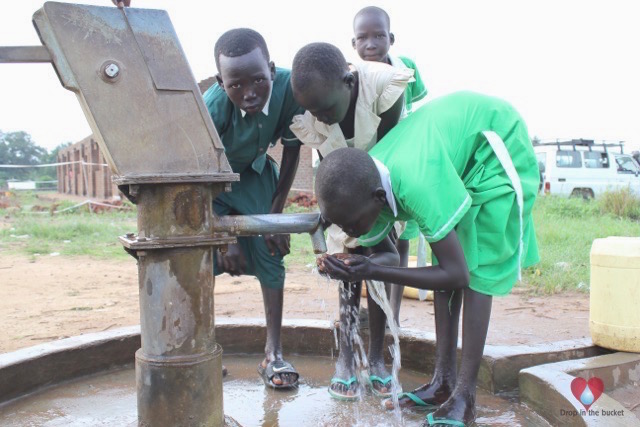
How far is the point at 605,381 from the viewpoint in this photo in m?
2.34

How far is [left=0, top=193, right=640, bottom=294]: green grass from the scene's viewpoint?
517cm

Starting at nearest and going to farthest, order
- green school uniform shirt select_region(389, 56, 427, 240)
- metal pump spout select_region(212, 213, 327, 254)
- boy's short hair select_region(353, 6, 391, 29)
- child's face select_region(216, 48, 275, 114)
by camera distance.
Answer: metal pump spout select_region(212, 213, 327, 254)
child's face select_region(216, 48, 275, 114)
green school uniform shirt select_region(389, 56, 427, 240)
boy's short hair select_region(353, 6, 391, 29)

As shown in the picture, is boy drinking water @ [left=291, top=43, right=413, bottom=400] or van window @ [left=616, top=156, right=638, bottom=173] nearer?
boy drinking water @ [left=291, top=43, right=413, bottom=400]

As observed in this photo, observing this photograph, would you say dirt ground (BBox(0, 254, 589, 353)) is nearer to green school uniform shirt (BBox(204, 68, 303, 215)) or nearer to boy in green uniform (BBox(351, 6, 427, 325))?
boy in green uniform (BBox(351, 6, 427, 325))

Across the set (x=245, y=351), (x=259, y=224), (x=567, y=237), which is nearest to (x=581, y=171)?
(x=567, y=237)

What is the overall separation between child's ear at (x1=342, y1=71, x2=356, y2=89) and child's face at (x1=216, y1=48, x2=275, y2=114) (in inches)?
12.5

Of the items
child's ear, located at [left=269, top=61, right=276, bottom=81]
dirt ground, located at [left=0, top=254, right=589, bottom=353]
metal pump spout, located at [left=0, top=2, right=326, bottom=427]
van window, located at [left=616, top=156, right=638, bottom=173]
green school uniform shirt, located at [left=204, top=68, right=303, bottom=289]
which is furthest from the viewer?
van window, located at [left=616, top=156, right=638, bottom=173]

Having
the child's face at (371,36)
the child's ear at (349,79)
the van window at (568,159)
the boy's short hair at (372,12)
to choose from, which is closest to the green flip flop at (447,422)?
the child's ear at (349,79)

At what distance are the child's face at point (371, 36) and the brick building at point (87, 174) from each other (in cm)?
1299

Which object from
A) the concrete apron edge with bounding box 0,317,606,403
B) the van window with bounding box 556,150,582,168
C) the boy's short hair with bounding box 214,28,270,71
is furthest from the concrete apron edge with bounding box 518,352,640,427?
the van window with bounding box 556,150,582,168

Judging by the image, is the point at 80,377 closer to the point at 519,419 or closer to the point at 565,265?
the point at 519,419

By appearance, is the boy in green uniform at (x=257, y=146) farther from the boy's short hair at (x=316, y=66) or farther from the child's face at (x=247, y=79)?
the boy's short hair at (x=316, y=66)

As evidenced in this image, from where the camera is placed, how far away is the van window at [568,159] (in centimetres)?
1406

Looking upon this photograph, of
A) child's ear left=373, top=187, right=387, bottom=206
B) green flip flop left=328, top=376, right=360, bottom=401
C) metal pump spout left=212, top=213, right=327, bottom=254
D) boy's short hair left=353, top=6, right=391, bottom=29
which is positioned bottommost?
green flip flop left=328, top=376, right=360, bottom=401
